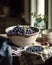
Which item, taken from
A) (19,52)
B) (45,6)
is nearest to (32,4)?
(45,6)

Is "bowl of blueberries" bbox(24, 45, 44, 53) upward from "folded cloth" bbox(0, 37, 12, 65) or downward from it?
upward

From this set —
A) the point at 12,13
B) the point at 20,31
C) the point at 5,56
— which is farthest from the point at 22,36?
the point at 12,13

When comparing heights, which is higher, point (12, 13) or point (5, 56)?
point (12, 13)

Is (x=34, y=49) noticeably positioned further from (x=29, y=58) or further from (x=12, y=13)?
(x=12, y=13)

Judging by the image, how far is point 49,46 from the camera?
1909 mm

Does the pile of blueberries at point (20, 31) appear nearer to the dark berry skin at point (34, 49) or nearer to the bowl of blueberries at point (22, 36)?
the bowl of blueberries at point (22, 36)

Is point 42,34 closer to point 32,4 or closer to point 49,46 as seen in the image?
point 49,46

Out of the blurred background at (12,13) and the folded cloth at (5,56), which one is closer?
the folded cloth at (5,56)

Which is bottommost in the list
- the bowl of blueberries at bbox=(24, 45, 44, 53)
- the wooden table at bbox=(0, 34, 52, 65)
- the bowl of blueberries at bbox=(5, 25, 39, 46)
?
the wooden table at bbox=(0, 34, 52, 65)

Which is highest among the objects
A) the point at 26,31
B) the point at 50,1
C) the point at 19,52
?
the point at 50,1

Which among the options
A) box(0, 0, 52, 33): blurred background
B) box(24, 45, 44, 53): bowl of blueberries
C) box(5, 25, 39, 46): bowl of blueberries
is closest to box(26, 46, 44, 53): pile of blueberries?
box(24, 45, 44, 53): bowl of blueberries

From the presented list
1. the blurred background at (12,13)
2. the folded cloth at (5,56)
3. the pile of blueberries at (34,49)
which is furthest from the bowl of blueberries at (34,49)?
the blurred background at (12,13)

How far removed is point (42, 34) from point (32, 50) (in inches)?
11.7

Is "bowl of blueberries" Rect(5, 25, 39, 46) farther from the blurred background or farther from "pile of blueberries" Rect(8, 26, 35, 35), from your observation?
the blurred background
